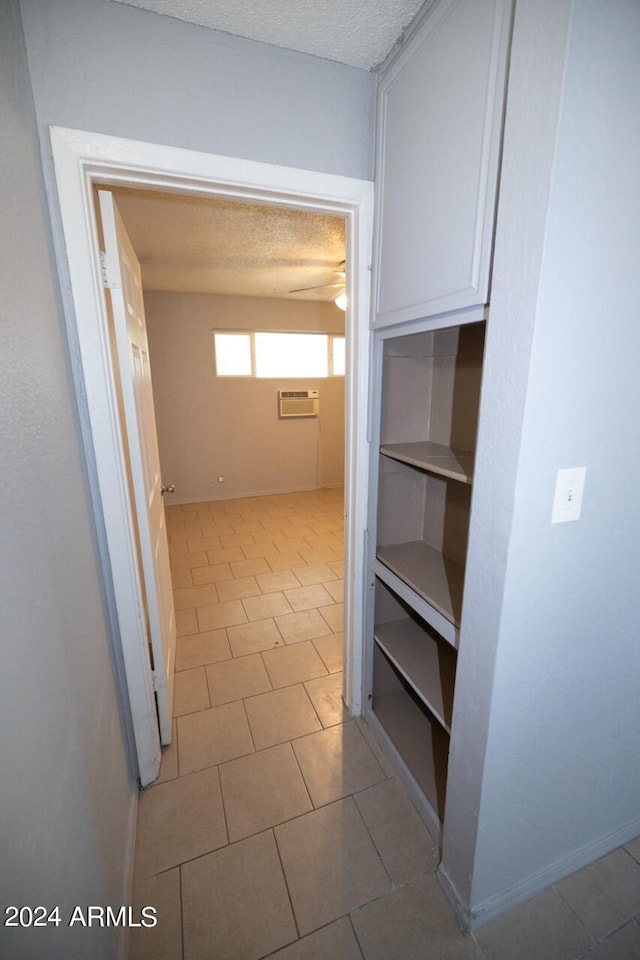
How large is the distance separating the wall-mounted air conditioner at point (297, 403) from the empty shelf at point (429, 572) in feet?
11.5

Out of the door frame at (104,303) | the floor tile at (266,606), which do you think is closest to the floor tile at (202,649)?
the floor tile at (266,606)

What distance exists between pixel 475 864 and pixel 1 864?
1.12 metres

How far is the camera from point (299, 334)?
4.93 m

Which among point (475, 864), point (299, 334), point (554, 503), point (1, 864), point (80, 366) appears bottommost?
point (475, 864)

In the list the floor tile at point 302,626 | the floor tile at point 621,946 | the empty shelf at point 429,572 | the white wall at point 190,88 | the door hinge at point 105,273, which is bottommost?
the floor tile at point 621,946

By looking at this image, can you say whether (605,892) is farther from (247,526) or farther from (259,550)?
(247,526)

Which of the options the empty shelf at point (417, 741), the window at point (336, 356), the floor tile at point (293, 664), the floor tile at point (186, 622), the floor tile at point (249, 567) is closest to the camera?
the empty shelf at point (417, 741)

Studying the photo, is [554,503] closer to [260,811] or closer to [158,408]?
[260,811]

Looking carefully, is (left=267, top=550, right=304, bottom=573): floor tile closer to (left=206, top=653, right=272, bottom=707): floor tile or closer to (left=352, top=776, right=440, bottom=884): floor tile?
(left=206, top=653, right=272, bottom=707): floor tile

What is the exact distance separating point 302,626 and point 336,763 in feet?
3.00

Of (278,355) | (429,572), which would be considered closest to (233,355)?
(278,355)

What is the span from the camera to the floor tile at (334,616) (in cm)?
244

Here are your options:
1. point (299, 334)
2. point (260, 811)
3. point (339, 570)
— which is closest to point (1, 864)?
point (260, 811)

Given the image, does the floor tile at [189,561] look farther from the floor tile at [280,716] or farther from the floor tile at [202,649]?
the floor tile at [280,716]
